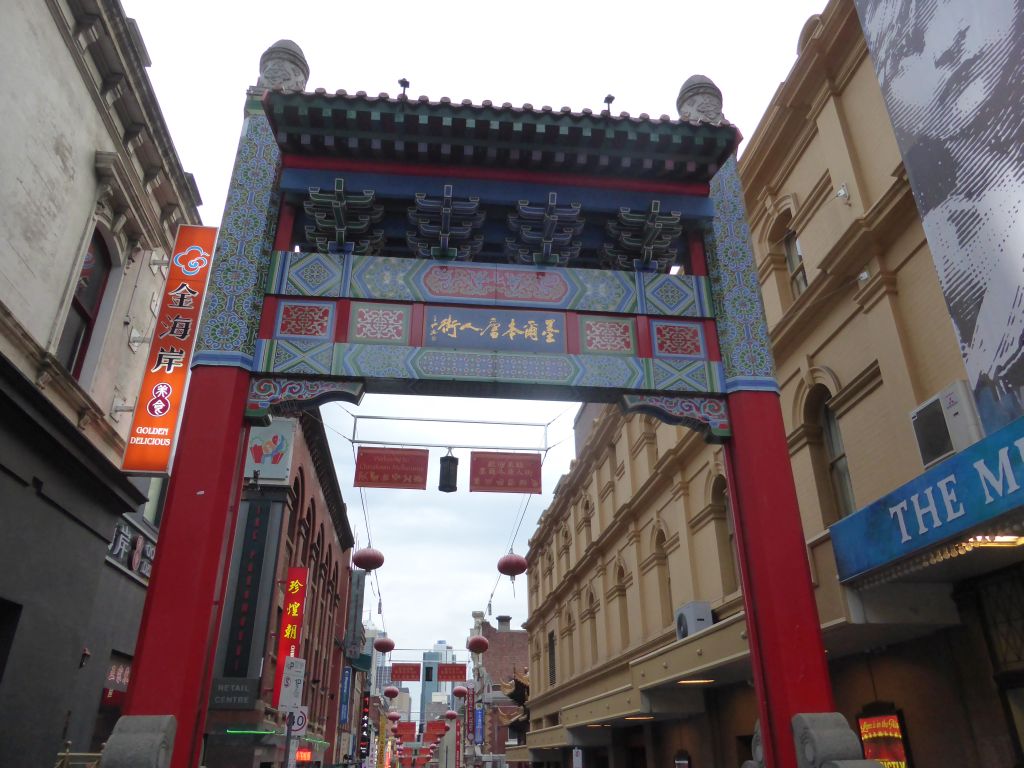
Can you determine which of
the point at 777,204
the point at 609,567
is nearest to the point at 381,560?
the point at 609,567

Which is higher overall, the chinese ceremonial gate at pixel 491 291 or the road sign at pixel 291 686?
the chinese ceremonial gate at pixel 491 291

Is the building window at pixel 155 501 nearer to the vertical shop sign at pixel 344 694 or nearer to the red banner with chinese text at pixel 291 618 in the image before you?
the red banner with chinese text at pixel 291 618

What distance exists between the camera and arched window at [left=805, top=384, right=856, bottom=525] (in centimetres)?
1319

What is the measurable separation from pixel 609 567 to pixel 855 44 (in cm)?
1818

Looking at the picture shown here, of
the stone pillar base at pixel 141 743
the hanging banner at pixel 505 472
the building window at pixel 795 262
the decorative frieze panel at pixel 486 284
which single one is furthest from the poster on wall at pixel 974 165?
the hanging banner at pixel 505 472

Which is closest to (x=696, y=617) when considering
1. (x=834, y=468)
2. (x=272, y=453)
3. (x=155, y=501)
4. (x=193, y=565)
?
(x=834, y=468)

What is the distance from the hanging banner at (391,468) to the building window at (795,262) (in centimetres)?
879

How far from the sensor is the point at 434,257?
9.57 meters

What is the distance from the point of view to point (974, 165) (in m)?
9.38

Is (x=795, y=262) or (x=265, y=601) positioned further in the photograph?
(x=265, y=601)

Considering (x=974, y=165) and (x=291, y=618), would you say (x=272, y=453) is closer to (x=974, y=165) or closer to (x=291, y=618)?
(x=291, y=618)

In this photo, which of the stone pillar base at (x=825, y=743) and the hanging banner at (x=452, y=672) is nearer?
the stone pillar base at (x=825, y=743)

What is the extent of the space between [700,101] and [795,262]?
21.0 feet

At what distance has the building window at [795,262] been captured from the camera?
15.1m
